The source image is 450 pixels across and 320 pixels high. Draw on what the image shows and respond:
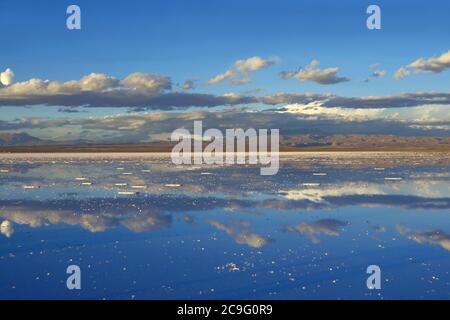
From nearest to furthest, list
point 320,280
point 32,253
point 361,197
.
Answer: point 320,280, point 32,253, point 361,197

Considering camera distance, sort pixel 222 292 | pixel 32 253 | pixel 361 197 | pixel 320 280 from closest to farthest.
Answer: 1. pixel 222 292
2. pixel 320 280
3. pixel 32 253
4. pixel 361 197

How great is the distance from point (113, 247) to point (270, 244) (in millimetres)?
2632

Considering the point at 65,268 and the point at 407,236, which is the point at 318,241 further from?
the point at 65,268

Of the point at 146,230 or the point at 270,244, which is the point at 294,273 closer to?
the point at 270,244

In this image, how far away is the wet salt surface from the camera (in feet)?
20.7

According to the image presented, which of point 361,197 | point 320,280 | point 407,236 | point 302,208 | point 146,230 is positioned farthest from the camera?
point 361,197

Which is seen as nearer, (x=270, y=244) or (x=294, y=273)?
(x=294, y=273)

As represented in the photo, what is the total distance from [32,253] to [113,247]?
127 cm

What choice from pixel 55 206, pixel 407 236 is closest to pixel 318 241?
pixel 407 236

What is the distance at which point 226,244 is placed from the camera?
28.9 feet

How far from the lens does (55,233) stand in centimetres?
979

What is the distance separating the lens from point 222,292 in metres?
6.10

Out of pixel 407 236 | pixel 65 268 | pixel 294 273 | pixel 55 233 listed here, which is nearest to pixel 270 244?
pixel 294 273

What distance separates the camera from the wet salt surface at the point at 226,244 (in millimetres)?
6316
